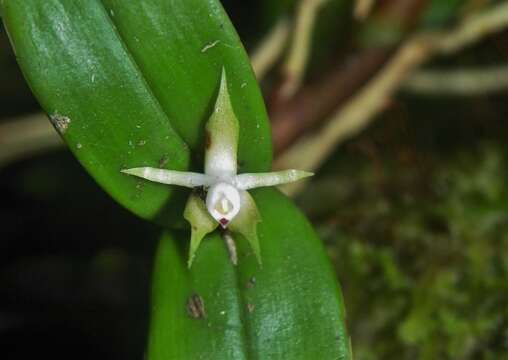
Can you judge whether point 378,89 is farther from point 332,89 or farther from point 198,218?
point 198,218

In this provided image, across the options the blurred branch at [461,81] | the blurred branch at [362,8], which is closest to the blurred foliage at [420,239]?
the blurred branch at [461,81]

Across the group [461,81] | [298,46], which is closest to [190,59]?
[298,46]

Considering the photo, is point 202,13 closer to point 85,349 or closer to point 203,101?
point 203,101

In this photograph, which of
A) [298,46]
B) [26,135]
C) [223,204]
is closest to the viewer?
[223,204]

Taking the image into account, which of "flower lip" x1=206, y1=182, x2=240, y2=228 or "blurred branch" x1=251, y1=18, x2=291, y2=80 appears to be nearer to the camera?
"flower lip" x1=206, y1=182, x2=240, y2=228

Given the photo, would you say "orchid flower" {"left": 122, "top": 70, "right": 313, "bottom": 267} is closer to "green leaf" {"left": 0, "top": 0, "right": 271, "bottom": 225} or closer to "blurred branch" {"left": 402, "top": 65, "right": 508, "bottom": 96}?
"green leaf" {"left": 0, "top": 0, "right": 271, "bottom": 225}

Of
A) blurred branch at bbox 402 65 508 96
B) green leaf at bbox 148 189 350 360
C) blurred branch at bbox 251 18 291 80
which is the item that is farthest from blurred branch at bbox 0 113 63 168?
blurred branch at bbox 402 65 508 96

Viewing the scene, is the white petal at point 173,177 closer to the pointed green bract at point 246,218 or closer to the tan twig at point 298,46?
the pointed green bract at point 246,218
